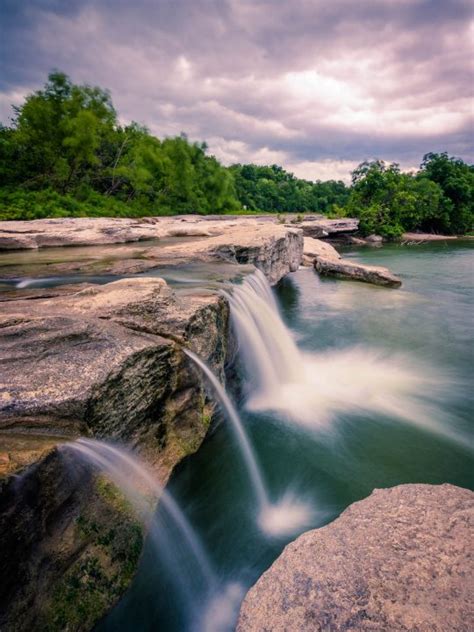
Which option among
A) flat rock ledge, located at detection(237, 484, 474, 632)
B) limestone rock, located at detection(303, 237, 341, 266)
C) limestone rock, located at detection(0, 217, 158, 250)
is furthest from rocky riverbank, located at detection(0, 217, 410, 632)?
limestone rock, located at detection(303, 237, 341, 266)

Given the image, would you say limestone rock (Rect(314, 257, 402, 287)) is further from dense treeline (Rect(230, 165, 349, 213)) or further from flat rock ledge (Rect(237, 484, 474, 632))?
dense treeline (Rect(230, 165, 349, 213))

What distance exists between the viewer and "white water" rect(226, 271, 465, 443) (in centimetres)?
509

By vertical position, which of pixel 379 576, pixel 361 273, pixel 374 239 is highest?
pixel 379 576

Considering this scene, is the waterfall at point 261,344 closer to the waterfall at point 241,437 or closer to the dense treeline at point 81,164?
the waterfall at point 241,437

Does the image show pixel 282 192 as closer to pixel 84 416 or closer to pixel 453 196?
pixel 453 196

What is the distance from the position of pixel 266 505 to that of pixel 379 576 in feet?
5.88

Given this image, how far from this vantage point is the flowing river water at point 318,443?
2.70 metres

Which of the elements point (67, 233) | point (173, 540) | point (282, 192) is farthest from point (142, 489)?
point (282, 192)

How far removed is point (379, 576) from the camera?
1871 mm

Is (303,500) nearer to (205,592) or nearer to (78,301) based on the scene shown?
(205,592)

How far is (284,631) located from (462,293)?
1366 centimetres

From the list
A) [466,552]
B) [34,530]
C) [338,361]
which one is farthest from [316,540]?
[338,361]

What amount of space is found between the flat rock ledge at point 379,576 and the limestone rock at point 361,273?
1170cm

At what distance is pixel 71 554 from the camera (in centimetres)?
196
